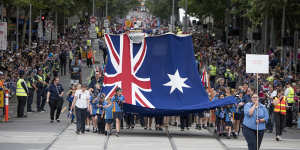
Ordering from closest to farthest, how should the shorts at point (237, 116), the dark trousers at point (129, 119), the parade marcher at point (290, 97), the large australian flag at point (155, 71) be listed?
the shorts at point (237, 116)
the large australian flag at point (155, 71)
the dark trousers at point (129, 119)
the parade marcher at point (290, 97)

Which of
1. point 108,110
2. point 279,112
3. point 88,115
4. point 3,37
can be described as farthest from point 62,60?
point 279,112

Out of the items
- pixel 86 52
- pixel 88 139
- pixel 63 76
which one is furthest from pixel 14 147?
pixel 86 52

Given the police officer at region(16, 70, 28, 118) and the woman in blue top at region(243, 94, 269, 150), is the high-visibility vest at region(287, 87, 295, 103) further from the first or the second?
the woman in blue top at region(243, 94, 269, 150)

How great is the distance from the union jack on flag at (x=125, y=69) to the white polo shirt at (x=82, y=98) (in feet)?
2.58

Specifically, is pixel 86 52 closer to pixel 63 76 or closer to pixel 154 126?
pixel 63 76

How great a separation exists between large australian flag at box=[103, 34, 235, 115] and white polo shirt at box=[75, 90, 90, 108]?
763 millimetres

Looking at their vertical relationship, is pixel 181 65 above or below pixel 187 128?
above

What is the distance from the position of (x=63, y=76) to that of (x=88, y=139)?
2586 centimetres

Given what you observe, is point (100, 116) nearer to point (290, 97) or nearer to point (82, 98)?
point (82, 98)

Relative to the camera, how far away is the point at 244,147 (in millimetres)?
20875

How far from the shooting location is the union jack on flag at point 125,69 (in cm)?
2380

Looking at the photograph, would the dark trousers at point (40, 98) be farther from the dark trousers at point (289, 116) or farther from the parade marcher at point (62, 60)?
the parade marcher at point (62, 60)

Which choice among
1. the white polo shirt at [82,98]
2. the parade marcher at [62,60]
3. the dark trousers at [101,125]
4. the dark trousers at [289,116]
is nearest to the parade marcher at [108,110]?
the dark trousers at [101,125]

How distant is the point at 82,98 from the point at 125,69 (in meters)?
1.87
